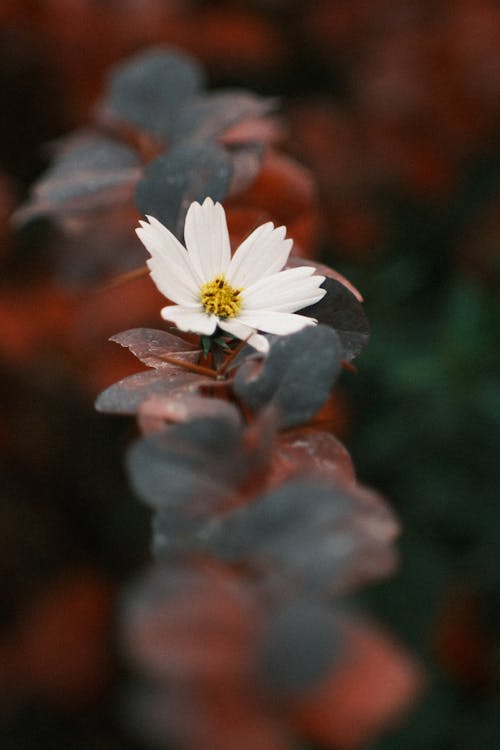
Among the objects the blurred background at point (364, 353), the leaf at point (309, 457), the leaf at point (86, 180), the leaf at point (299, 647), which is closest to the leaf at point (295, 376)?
the leaf at point (309, 457)

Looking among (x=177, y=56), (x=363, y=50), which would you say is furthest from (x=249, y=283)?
(x=363, y=50)

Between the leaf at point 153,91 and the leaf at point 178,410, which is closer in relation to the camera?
the leaf at point 178,410

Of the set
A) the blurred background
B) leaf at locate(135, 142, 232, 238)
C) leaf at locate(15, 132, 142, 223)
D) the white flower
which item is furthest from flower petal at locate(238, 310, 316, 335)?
the blurred background

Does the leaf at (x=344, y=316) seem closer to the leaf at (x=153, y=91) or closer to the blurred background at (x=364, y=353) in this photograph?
the leaf at (x=153, y=91)

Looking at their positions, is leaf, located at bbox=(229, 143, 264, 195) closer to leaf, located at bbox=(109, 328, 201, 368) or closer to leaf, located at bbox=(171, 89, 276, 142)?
leaf, located at bbox=(171, 89, 276, 142)

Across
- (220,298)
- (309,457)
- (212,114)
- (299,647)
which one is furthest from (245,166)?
(299,647)

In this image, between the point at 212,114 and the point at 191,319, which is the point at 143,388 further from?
the point at 212,114
